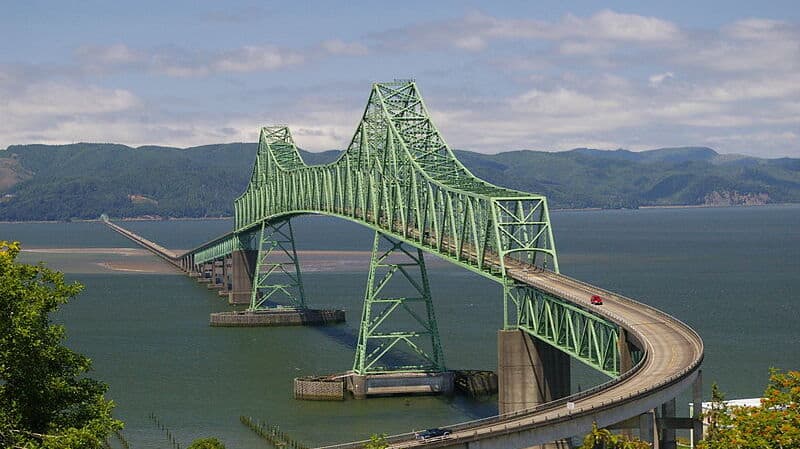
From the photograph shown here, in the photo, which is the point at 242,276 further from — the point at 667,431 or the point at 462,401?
the point at 667,431

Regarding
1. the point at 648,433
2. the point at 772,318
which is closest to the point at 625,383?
the point at 648,433

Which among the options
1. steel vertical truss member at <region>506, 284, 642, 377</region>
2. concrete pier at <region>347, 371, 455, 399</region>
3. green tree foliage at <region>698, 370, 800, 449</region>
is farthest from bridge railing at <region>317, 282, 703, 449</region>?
concrete pier at <region>347, 371, 455, 399</region>

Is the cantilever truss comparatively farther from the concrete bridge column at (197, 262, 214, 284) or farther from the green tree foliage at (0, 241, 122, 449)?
the concrete bridge column at (197, 262, 214, 284)

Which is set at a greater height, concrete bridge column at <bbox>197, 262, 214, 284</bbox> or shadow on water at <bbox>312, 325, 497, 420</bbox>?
concrete bridge column at <bbox>197, 262, 214, 284</bbox>

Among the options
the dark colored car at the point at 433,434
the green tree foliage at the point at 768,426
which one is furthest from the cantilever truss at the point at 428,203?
the green tree foliage at the point at 768,426

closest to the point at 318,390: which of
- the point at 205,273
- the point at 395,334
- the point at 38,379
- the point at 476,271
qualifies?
the point at 395,334

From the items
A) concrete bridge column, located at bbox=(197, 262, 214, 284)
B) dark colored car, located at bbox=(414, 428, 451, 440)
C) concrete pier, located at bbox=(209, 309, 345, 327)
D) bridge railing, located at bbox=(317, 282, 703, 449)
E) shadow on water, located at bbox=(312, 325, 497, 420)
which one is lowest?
shadow on water, located at bbox=(312, 325, 497, 420)

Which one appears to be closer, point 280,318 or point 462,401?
point 462,401

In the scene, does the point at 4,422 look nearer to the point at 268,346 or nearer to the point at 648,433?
the point at 648,433
